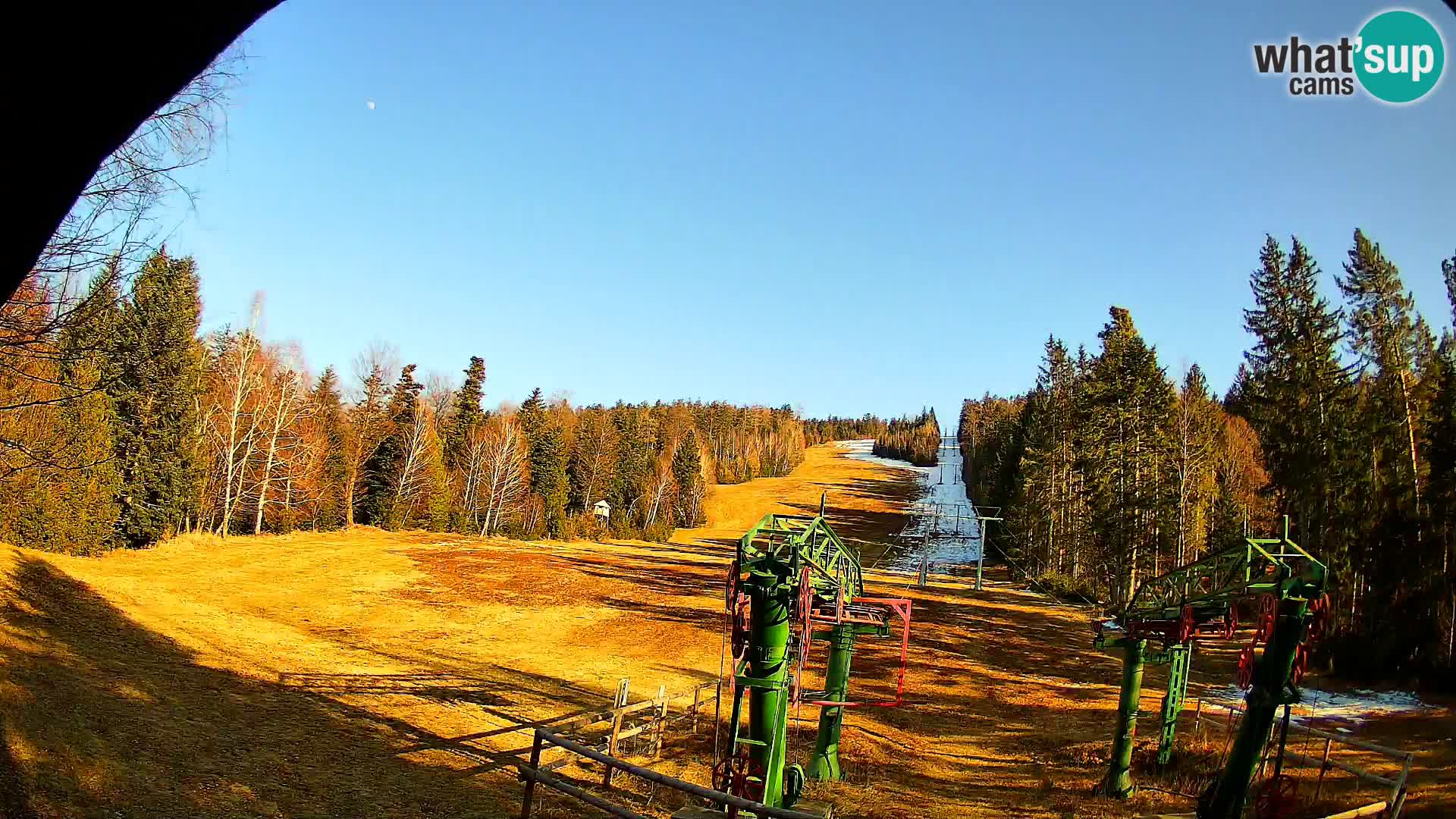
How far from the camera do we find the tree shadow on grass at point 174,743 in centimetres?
1229

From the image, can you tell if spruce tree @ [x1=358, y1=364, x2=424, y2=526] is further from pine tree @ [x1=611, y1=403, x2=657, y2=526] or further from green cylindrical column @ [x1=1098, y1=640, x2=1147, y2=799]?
green cylindrical column @ [x1=1098, y1=640, x2=1147, y2=799]

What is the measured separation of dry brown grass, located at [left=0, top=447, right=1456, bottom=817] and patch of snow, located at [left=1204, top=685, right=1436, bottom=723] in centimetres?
152

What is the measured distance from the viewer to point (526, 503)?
7300 cm

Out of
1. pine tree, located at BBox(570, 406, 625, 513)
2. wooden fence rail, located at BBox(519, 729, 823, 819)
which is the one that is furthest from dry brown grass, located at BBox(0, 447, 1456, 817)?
pine tree, located at BBox(570, 406, 625, 513)

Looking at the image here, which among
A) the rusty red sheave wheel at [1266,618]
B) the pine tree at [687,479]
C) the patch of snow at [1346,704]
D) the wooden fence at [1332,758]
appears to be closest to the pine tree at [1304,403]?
the patch of snow at [1346,704]

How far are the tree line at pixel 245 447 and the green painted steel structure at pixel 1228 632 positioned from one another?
650 inches

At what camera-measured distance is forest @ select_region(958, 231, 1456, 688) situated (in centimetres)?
2658

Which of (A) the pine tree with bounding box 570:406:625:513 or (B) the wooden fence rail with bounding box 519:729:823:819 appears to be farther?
(A) the pine tree with bounding box 570:406:625:513

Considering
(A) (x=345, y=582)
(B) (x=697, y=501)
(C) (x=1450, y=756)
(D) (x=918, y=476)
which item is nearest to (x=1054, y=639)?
(C) (x=1450, y=756)

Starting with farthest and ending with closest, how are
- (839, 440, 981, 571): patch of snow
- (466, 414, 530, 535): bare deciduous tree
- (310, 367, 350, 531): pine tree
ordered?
(839, 440, 981, 571): patch of snow
(466, 414, 530, 535): bare deciduous tree
(310, 367, 350, 531): pine tree

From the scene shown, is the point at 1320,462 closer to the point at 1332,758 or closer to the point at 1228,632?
the point at 1332,758

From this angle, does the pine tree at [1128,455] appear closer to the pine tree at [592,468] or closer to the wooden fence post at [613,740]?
the wooden fence post at [613,740]

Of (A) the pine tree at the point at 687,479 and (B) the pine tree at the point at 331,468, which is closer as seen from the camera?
(B) the pine tree at the point at 331,468

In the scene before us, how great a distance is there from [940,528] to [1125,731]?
251 feet
